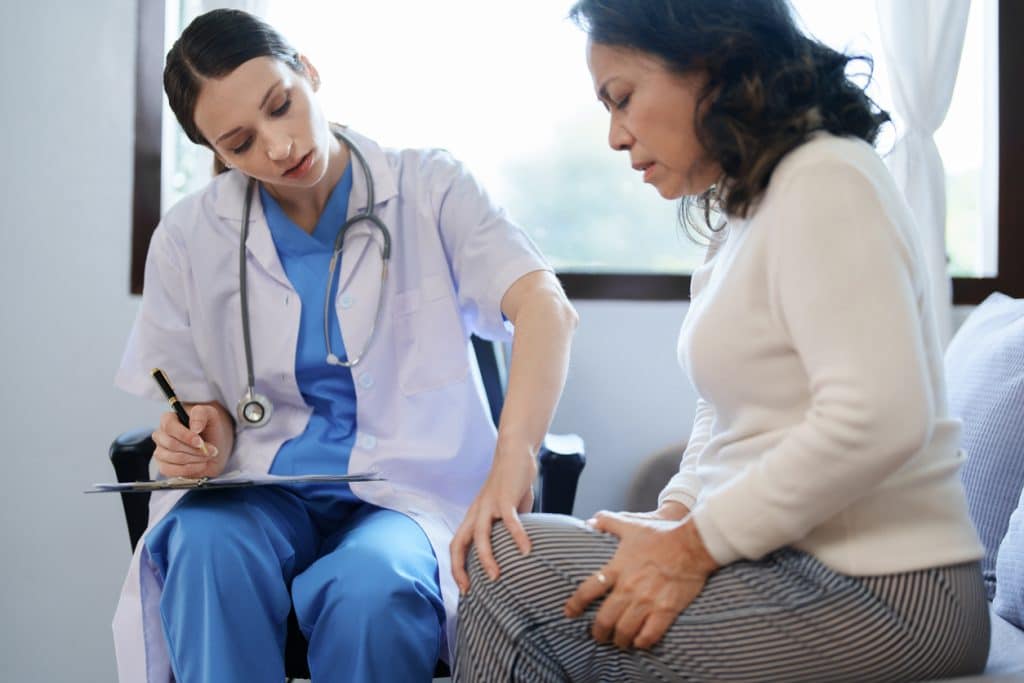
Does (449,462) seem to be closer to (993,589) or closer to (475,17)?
(993,589)

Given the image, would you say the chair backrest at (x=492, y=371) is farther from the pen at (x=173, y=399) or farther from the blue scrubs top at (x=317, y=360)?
the pen at (x=173, y=399)

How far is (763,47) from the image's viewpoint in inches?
39.4

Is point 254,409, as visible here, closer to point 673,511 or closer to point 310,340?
point 310,340

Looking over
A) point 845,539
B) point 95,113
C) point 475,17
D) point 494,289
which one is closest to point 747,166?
point 845,539

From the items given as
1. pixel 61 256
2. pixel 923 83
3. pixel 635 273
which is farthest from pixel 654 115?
pixel 61 256

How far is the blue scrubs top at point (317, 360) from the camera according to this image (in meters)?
1.43

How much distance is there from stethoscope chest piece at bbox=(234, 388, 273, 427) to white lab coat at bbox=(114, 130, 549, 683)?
2 centimetres

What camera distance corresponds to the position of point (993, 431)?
4.45 ft

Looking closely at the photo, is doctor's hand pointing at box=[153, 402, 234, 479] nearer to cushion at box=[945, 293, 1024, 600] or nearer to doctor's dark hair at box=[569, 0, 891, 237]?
doctor's dark hair at box=[569, 0, 891, 237]

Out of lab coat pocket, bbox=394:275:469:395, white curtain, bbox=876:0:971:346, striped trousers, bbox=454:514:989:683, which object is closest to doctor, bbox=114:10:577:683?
lab coat pocket, bbox=394:275:469:395

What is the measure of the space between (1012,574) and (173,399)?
1.08 metres

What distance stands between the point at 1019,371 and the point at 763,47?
2.13 ft

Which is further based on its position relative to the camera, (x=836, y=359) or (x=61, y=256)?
(x=61, y=256)

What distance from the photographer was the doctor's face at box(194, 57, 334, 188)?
1371mm
